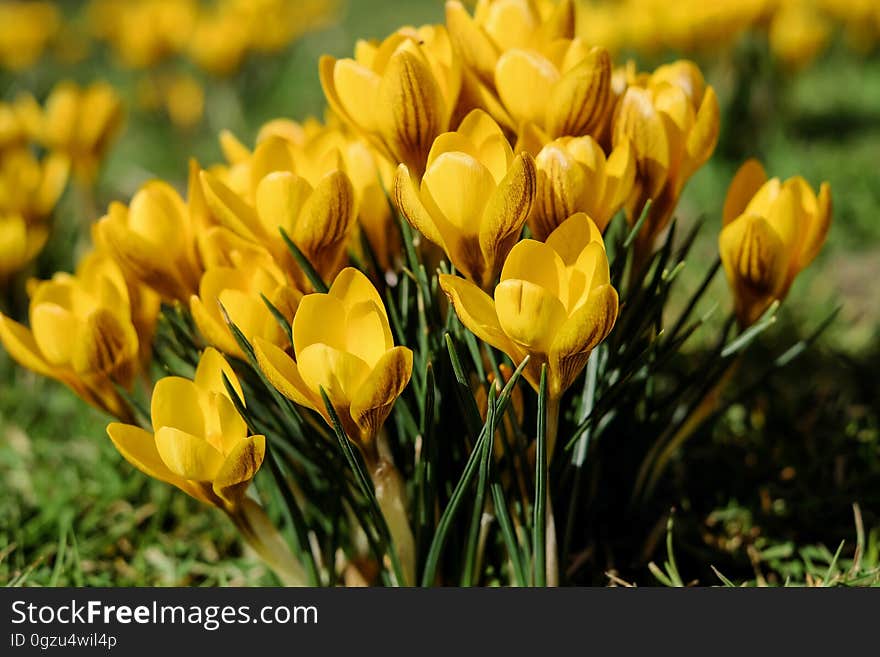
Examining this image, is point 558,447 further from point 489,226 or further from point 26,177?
point 26,177

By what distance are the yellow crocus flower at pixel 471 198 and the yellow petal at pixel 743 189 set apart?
0.29m

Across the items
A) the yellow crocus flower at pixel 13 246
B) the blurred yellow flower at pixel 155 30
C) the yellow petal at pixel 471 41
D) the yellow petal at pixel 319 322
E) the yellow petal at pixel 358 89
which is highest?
the blurred yellow flower at pixel 155 30

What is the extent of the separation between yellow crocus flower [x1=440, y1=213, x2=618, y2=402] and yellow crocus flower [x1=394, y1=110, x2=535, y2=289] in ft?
0.12

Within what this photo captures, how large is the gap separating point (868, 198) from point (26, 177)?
1.98 meters

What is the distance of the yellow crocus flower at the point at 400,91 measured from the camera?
32.1 inches

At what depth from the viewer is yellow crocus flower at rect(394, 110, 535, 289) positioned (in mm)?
744

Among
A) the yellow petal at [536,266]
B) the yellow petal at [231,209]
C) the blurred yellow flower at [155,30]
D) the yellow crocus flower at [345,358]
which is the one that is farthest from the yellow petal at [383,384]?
the blurred yellow flower at [155,30]

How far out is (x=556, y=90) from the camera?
84cm

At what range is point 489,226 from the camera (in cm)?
75

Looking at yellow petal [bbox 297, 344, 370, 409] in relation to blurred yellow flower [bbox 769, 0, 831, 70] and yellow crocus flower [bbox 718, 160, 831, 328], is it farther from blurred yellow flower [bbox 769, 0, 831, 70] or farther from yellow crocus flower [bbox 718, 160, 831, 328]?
blurred yellow flower [bbox 769, 0, 831, 70]

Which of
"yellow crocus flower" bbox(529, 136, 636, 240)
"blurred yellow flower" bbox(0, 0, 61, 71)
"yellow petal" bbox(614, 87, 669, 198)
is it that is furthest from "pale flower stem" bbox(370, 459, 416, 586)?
"blurred yellow flower" bbox(0, 0, 61, 71)

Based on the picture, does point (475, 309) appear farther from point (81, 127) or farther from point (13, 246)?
point (81, 127)

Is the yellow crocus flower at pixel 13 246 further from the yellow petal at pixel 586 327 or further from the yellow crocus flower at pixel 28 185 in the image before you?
the yellow petal at pixel 586 327

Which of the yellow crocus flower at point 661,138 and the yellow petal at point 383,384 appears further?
the yellow crocus flower at point 661,138
